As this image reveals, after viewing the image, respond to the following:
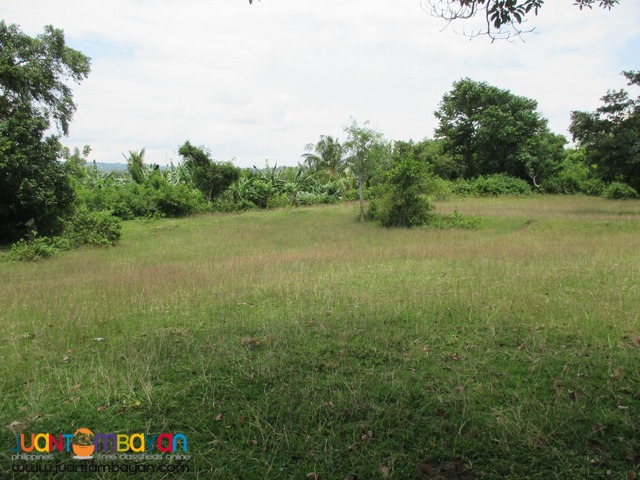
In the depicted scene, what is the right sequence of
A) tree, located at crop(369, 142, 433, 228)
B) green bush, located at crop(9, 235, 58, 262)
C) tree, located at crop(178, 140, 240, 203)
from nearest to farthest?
1. green bush, located at crop(9, 235, 58, 262)
2. tree, located at crop(369, 142, 433, 228)
3. tree, located at crop(178, 140, 240, 203)

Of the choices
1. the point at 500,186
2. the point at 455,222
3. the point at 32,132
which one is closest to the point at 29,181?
the point at 32,132

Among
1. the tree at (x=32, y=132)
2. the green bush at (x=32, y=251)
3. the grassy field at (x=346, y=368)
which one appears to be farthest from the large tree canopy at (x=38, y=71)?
the grassy field at (x=346, y=368)

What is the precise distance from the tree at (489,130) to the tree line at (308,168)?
10 cm

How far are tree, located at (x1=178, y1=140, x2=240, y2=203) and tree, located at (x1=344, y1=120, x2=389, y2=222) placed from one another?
1022cm

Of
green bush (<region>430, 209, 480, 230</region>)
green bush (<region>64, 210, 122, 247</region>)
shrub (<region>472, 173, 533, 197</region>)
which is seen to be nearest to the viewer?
green bush (<region>64, 210, 122, 247</region>)

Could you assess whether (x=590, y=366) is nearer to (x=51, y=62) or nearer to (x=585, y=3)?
(x=585, y=3)

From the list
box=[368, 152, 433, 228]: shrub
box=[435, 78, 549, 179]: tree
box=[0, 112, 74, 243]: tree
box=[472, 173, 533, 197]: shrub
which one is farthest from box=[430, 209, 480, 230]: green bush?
box=[435, 78, 549, 179]: tree

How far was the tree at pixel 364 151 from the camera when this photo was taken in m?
21.0

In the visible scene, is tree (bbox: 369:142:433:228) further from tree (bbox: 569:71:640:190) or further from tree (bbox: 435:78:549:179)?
tree (bbox: 435:78:549:179)

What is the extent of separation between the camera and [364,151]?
2162 cm

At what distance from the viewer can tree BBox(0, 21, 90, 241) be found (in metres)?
15.0

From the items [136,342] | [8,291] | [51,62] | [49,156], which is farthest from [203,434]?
[51,62]

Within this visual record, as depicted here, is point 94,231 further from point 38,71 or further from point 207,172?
point 207,172

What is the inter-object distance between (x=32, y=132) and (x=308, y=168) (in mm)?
24662
